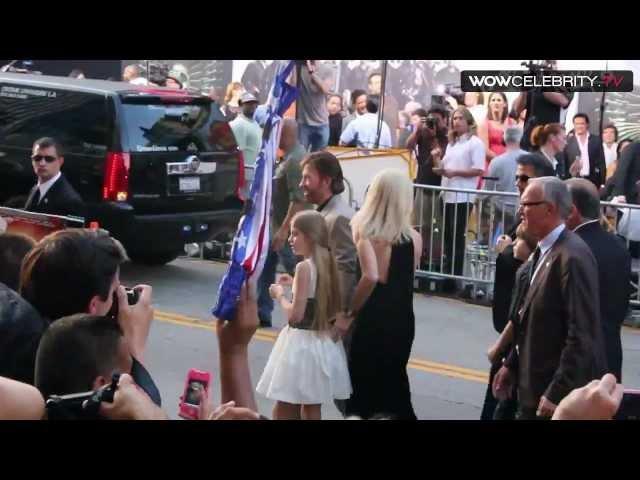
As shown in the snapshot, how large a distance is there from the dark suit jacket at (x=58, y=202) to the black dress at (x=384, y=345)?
10.4ft

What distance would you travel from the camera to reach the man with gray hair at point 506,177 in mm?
11234

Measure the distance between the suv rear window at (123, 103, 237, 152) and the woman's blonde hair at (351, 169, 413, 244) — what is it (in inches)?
231

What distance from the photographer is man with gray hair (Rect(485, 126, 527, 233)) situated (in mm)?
11234

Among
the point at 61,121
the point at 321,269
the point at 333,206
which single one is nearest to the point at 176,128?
the point at 61,121

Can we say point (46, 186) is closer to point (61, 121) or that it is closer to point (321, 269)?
point (321, 269)

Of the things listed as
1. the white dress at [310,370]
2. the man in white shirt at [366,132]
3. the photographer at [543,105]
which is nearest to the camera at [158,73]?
the man in white shirt at [366,132]

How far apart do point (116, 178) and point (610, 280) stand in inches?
266

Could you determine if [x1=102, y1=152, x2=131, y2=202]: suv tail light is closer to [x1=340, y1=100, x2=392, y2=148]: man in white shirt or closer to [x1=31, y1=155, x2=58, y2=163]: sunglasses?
[x1=31, y1=155, x2=58, y2=163]: sunglasses

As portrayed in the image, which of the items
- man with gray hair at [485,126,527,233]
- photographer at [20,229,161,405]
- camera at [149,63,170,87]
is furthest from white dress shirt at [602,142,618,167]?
photographer at [20,229,161,405]

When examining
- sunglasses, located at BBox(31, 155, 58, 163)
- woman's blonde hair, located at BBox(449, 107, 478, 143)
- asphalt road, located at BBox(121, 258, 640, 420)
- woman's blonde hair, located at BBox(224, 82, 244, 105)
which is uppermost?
woman's blonde hair, located at BBox(224, 82, 244, 105)

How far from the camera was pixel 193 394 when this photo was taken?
138 inches

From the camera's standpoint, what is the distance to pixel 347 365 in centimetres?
614
